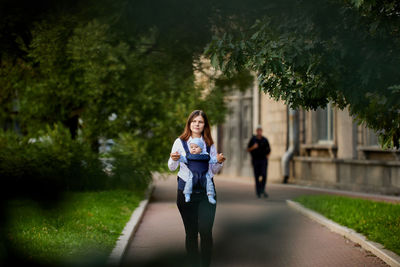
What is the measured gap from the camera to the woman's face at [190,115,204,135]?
5480 mm

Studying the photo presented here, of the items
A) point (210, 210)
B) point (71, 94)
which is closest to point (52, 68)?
point (210, 210)

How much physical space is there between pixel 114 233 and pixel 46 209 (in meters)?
7.74

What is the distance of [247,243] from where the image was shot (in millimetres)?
1126

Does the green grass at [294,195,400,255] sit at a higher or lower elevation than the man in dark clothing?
lower

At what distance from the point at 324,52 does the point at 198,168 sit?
2.33 m

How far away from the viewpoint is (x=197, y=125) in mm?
5480

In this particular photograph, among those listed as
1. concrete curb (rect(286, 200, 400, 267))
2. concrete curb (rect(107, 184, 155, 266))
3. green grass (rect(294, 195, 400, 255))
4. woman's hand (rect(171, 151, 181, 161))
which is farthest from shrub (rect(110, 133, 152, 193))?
woman's hand (rect(171, 151, 181, 161))

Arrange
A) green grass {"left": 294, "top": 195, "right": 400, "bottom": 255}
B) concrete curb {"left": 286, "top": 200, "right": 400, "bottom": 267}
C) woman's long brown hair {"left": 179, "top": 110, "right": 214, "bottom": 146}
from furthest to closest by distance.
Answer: green grass {"left": 294, "top": 195, "right": 400, "bottom": 255}
concrete curb {"left": 286, "top": 200, "right": 400, "bottom": 267}
woman's long brown hair {"left": 179, "top": 110, "right": 214, "bottom": 146}

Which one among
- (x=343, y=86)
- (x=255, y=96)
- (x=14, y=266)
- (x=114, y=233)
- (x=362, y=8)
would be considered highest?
(x=255, y=96)

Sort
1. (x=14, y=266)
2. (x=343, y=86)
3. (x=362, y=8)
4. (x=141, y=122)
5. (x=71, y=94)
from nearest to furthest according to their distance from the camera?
(x=14, y=266) → (x=343, y=86) → (x=362, y=8) → (x=71, y=94) → (x=141, y=122)

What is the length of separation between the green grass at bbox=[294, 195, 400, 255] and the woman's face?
3333mm

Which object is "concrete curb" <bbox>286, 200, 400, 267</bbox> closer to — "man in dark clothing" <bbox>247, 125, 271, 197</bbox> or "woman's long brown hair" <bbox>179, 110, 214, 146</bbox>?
"woman's long brown hair" <bbox>179, 110, 214, 146</bbox>

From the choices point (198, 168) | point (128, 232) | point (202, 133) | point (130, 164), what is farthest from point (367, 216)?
point (130, 164)

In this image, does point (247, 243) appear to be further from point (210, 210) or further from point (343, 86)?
point (210, 210)
